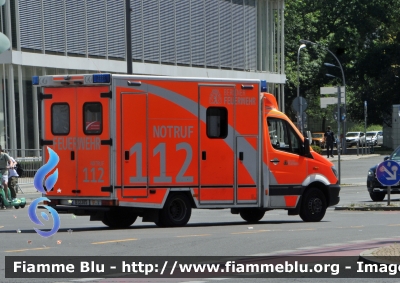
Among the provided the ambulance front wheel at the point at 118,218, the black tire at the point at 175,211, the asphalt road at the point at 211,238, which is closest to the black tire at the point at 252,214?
the asphalt road at the point at 211,238

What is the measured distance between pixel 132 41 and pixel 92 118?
3091 centimetres

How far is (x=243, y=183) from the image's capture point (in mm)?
19219

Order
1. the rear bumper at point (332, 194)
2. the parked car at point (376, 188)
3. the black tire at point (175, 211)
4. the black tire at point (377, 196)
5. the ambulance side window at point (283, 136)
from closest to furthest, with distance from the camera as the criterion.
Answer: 1. the black tire at point (175, 211)
2. the ambulance side window at point (283, 136)
3. the rear bumper at point (332, 194)
4. the parked car at point (376, 188)
5. the black tire at point (377, 196)

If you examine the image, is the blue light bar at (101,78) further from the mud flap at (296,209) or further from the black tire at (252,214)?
the mud flap at (296,209)

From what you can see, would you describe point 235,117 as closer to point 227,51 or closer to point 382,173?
point 382,173

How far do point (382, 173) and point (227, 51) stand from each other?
1293 inches

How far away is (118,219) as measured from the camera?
62.3ft

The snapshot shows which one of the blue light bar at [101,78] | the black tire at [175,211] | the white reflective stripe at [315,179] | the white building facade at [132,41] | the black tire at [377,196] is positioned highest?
the white building facade at [132,41]

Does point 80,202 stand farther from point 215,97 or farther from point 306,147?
point 306,147

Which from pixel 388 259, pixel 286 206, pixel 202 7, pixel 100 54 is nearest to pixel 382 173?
pixel 286 206

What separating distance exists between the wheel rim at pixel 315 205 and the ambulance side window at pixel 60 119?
5.44 metres

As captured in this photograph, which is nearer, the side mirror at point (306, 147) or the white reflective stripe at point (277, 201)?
the white reflective stripe at point (277, 201)

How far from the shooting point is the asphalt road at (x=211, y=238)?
13.3 metres

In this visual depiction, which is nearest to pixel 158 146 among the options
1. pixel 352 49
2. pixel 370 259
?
pixel 370 259
